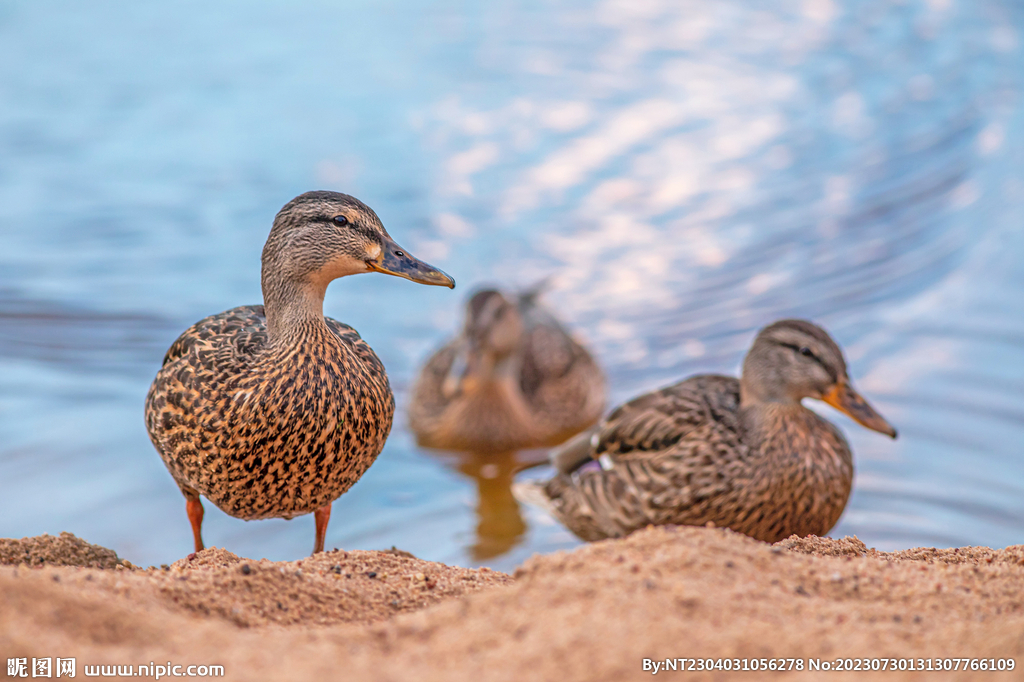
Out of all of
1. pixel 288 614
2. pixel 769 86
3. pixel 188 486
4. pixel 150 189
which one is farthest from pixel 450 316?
pixel 288 614

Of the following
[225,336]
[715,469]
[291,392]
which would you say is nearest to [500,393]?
[715,469]

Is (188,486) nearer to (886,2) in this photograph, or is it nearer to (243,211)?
(243,211)

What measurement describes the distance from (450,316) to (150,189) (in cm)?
292

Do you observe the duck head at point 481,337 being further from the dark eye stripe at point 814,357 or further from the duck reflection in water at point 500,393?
the dark eye stripe at point 814,357

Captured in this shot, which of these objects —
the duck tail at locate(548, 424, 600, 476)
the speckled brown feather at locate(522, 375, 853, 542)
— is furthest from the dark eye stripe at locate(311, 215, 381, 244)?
the duck tail at locate(548, 424, 600, 476)

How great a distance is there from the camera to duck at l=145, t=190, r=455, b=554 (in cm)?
365

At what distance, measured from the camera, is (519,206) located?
946 centimetres

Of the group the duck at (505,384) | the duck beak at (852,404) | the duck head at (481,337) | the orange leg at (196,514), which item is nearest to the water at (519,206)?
the duck at (505,384)

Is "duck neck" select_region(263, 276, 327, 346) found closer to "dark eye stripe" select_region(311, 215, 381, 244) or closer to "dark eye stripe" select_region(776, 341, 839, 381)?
"dark eye stripe" select_region(311, 215, 381, 244)

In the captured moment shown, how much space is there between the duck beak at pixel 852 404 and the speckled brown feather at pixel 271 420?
235 cm

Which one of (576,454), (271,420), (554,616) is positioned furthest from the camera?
(576,454)

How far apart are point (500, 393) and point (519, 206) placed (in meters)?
2.32

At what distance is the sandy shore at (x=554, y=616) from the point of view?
7.08ft

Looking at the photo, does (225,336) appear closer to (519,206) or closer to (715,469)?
(715,469)
